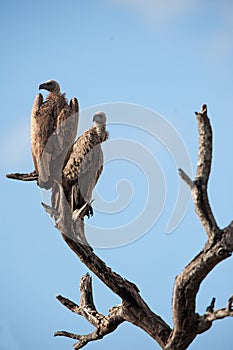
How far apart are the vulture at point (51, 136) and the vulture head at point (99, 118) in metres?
0.33

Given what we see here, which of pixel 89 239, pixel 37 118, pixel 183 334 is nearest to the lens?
pixel 183 334

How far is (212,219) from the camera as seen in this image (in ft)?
22.3

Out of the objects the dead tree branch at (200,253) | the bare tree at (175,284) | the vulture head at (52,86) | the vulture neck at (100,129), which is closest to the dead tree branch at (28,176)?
the bare tree at (175,284)

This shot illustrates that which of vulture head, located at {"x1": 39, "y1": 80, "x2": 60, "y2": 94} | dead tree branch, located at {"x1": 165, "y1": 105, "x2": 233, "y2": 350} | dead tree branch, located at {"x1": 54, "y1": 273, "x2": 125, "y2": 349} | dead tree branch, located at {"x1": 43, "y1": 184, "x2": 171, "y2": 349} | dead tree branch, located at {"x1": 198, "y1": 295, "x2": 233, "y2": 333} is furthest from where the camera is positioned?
vulture head, located at {"x1": 39, "y1": 80, "x2": 60, "y2": 94}

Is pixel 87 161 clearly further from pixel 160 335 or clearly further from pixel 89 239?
pixel 160 335

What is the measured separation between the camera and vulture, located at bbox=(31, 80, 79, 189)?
9.17 m

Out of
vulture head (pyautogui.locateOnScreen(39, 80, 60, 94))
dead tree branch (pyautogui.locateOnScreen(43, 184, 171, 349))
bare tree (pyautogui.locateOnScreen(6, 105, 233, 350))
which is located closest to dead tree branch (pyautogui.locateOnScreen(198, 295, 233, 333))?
bare tree (pyautogui.locateOnScreen(6, 105, 233, 350))

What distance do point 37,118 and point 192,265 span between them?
349cm

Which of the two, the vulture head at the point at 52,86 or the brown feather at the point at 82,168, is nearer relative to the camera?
the brown feather at the point at 82,168

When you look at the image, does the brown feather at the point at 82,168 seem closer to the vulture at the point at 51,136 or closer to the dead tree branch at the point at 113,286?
the vulture at the point at 51,136

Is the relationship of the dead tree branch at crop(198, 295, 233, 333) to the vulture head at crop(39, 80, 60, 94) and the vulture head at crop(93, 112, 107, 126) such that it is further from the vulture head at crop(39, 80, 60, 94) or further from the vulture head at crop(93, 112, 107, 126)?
the vulture head at crop(39, 80, 60, 94)

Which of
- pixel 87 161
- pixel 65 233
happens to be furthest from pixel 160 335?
pixel 87 161

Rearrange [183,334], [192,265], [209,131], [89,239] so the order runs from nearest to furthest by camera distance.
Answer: [209,131]
[192,265]
[183,334]
[89,239]

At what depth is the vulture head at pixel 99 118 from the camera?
30.4 ft
